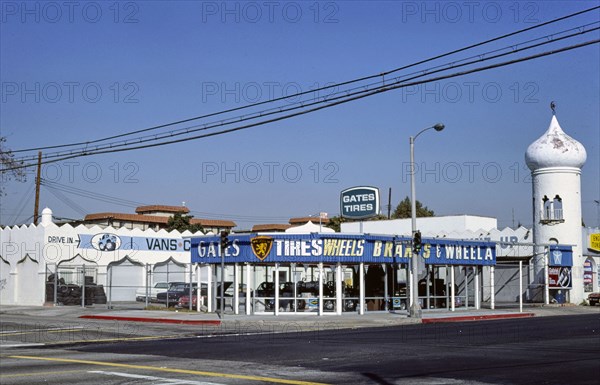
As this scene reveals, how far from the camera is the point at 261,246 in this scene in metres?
40.0

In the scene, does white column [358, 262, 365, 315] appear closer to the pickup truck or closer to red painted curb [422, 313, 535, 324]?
red painted curb [422, 313, 535, 324]

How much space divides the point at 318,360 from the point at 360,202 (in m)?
29.6

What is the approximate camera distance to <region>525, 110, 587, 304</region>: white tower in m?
58.9

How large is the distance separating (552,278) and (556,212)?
16.3 ft

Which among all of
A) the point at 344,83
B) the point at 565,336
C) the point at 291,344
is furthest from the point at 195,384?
the point at 565,336

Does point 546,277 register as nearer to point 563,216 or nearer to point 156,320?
point 563,216

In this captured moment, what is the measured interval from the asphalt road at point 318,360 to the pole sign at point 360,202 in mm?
20585

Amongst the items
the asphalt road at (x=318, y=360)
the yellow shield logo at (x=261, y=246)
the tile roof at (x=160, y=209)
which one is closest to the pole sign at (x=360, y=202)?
the yellow shield logo at (x=261, y=246)

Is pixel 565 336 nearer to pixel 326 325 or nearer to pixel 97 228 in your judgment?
pixel 326 325

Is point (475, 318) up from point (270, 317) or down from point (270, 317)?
down

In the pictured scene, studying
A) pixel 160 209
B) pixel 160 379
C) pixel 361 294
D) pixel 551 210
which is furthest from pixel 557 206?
pixel 160 209

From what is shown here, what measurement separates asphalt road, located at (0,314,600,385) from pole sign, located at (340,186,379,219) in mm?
20585

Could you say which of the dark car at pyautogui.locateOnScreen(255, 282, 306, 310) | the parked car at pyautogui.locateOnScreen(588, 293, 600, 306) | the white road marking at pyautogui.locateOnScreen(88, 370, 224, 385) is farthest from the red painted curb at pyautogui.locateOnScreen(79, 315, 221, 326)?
the parked car at pyautogui.locateOnScreen(588, 293, 600, 306)

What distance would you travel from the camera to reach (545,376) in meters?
15.0
